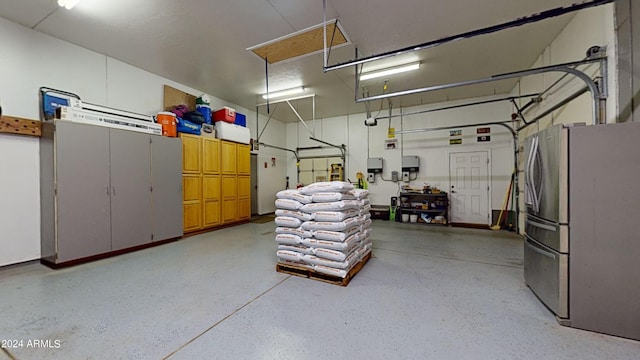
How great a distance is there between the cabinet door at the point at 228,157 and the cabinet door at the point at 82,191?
2.45 metres

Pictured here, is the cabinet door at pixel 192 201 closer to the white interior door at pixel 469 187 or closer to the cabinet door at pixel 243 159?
the cabinet door at pixel 243 159

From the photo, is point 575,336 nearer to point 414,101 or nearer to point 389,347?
point 389,347

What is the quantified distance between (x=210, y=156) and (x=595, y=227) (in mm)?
6459

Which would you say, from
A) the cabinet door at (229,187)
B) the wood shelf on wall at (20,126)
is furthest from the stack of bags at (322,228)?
the wood shelf on wall at (20,126)

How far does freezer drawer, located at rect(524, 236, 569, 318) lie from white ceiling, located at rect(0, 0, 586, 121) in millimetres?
3146

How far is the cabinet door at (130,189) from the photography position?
404 cm

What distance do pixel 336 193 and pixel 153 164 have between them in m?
3.89

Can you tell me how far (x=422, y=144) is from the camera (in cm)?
742

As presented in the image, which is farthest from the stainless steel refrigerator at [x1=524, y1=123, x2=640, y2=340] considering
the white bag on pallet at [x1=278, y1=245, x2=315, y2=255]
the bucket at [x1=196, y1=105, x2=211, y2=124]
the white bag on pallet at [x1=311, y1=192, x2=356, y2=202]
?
the bucket at [x1=196, y1=105, x2=211, y2=124]

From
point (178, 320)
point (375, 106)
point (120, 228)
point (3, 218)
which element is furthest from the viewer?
point (375, 106)

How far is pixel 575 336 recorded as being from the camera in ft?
6.27

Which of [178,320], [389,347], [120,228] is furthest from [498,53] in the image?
[120,228]

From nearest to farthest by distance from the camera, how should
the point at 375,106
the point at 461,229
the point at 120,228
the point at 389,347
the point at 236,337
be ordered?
the point at 389,347
the point at 236,337
the point at 120,228
the point at 461,229
the point at 375,106

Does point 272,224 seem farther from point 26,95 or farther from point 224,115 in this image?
point 26,95
